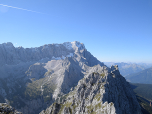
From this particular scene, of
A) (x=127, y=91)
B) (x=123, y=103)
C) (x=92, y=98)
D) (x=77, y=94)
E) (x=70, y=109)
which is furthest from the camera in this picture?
(x=127, y=91)

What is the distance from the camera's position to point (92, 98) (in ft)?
268

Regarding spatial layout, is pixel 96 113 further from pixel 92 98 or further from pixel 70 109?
pixel 70 109

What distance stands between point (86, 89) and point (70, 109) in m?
24.5

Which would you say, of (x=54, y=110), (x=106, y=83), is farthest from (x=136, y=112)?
(x=54, y=110)

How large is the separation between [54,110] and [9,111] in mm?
77652

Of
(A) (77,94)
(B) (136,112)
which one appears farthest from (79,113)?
(B) (136,112)

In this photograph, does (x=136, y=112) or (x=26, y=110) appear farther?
(x=26, y=110)

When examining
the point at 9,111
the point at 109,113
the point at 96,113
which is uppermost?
the point at 9,111

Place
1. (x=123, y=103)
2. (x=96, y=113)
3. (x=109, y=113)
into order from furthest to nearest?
(x=123, y=103)
(x=96, y=113)
(x=109, y=113)

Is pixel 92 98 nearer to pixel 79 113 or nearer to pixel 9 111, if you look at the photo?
pixel 79 113

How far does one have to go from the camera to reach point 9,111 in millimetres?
29609

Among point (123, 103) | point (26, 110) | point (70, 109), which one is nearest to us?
point (123, 103)

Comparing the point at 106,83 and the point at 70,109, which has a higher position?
the point at 106,83

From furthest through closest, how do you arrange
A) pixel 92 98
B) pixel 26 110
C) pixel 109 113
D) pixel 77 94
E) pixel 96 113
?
pixel 26 110, pixel 77 94, pixel 92 98, pixel 96 113, pixel 109 113
